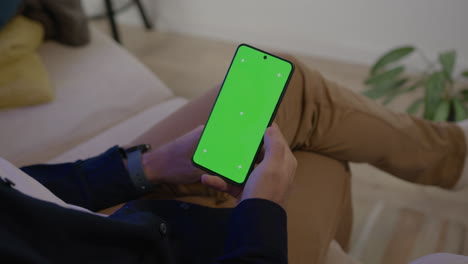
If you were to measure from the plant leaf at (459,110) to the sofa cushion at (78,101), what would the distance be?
742mm

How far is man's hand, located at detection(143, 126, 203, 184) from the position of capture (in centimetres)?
76

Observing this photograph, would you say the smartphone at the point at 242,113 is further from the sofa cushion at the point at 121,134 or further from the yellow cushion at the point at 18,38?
the yellow cushion at the point at 18,38

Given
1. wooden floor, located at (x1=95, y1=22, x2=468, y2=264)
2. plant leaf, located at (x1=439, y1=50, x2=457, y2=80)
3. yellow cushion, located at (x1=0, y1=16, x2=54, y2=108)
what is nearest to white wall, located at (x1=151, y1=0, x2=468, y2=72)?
wooden floor, located at (x1=95, y1=22, x2=468, y2=264)

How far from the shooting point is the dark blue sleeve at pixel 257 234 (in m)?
0.52

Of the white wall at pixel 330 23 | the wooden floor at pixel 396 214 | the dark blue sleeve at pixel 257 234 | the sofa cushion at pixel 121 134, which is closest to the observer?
the dark blue sleeve at pixel 257 234

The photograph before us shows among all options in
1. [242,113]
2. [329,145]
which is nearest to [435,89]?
[329,145]

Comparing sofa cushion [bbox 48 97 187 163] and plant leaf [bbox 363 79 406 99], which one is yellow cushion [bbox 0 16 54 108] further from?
plant leaf [bbox 363 79 406 99]

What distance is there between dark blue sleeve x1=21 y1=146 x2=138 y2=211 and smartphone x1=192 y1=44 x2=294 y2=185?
15 centimetres

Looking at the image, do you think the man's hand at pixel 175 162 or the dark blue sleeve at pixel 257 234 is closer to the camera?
the dark blue sleeve at pixel 257 234

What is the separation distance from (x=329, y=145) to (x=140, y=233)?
42cm

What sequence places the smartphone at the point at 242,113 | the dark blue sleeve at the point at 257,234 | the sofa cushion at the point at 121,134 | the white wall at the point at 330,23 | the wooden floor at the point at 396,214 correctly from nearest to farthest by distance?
the dark blue sleeve at the point at 257,234 → the smartphone at the point at 242,113 → the sofa cushion at the point at 121,134 → the wooden floor at the point at 396,214 → the white wall at the point at 330,23

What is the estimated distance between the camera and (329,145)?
854 millimetres

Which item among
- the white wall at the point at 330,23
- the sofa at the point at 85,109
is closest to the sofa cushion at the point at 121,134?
the sofa at the point at 85,109

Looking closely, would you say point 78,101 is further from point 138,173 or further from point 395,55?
point 395,55
